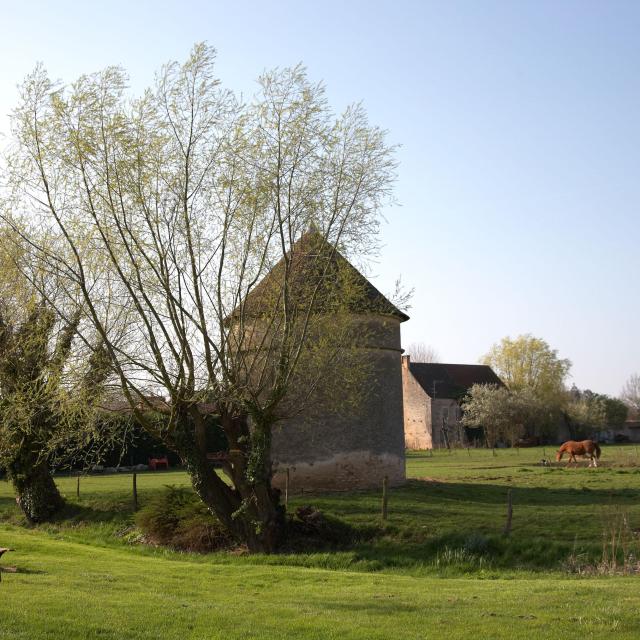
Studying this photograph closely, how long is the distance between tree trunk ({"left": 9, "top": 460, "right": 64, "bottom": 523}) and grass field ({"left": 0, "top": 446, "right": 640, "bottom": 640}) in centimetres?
46

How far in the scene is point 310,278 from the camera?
1723 centimetres

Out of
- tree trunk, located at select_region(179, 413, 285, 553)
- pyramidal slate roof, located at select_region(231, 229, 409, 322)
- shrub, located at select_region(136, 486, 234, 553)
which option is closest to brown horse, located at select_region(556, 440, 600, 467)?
shrub, located at select_region(136, 486, 234, 553)

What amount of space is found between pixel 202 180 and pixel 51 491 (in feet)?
39.2

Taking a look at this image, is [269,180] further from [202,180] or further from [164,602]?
[164,602]

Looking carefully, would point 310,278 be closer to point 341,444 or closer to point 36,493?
point 341,444

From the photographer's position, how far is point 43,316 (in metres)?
18.7

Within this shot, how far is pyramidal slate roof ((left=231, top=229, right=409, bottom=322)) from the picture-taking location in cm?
1681

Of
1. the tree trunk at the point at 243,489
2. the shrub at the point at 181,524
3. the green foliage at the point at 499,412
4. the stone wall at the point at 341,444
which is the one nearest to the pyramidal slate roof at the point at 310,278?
the tree trunk at the point at 243,489

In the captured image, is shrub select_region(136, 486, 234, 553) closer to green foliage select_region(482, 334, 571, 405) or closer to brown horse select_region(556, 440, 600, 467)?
brown horse select_region(556, 440, 600, 467)

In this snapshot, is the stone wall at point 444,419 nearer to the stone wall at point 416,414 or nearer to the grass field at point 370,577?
the stone wall at point 416,414

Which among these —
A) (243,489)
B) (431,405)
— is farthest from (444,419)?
(243,489)

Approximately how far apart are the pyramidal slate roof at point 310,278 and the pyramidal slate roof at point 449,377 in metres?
52.3

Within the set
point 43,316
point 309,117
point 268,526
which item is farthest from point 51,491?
point 309,117

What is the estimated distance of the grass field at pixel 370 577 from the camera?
29.8ft
